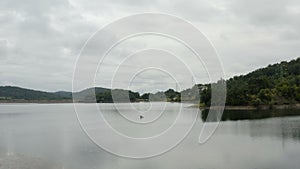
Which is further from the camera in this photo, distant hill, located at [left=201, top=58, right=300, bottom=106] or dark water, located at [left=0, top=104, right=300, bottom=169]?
distant hill, located at [left=201, top=58, right=300, bottom=106]

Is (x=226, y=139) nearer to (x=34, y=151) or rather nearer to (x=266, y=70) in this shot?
(x=34, y=151)

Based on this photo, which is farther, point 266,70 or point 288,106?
point 266,70

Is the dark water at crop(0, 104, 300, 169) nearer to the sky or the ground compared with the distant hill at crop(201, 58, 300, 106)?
nearer to the ground

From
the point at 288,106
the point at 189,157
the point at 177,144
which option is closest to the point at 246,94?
the point at 288,106

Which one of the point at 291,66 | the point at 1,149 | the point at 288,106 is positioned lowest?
the point at 1,149

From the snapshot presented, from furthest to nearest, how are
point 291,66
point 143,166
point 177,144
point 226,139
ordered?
point 291,66 < point 226,139 < point 177,144 < point 143,166

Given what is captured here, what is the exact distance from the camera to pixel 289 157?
47.9 feet

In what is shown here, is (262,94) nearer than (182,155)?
No

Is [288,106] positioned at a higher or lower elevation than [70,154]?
higher

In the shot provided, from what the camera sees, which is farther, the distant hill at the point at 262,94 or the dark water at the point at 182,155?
the distant hill at the point at 262,94

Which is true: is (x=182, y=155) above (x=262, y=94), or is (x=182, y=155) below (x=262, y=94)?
below

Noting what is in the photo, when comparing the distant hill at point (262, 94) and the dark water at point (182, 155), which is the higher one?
the distant hill at point (262, 94)

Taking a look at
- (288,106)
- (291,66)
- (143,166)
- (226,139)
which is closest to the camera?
(143,166)

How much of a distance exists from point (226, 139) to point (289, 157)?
5.85 m
